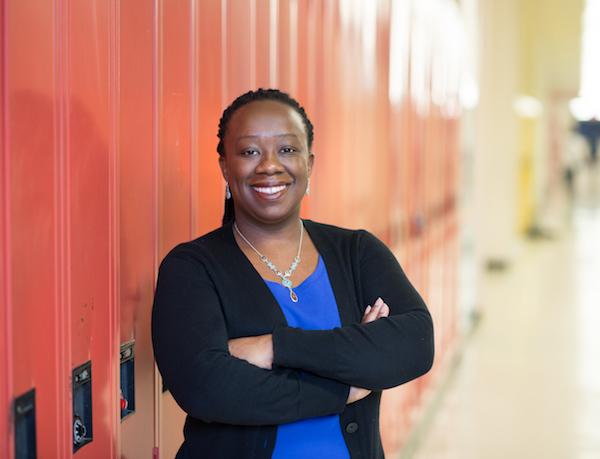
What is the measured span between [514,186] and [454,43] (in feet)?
23.6

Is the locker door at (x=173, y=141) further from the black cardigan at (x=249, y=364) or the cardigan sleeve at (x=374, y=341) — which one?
the cardigan sleeve at (x=374, y=341)

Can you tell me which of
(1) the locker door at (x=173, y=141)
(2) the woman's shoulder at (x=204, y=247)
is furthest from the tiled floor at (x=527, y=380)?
(2) the woman's shoulder at (x=204, y=247)

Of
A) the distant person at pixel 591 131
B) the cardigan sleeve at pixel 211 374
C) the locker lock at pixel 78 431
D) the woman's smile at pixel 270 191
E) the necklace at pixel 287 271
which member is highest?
the distant person at pixel 591 131

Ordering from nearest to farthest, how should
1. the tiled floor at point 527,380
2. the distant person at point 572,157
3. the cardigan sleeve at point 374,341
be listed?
the cardigan sleeve at point 374,341 < the tiled floor at point 527,380 < the distant person at point 572,157

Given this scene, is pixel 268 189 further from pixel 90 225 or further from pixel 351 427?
pixel 351 427

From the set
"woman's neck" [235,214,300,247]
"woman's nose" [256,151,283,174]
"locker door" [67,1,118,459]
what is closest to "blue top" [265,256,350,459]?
"woman's neck" [235,214,300,247]

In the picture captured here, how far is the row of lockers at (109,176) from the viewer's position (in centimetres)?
136

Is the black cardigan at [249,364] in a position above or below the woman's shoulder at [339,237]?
below

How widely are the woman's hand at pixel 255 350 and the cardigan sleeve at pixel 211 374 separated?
0.11 ft

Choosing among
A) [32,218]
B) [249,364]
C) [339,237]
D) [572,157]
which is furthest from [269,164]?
[572,157]

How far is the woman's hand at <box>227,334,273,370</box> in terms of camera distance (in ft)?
5.42

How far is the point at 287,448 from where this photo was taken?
170 cm

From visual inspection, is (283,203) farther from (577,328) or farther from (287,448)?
(577,328)

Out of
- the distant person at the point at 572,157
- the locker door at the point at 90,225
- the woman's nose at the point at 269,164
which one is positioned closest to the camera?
the locker door at the point at 90,225
